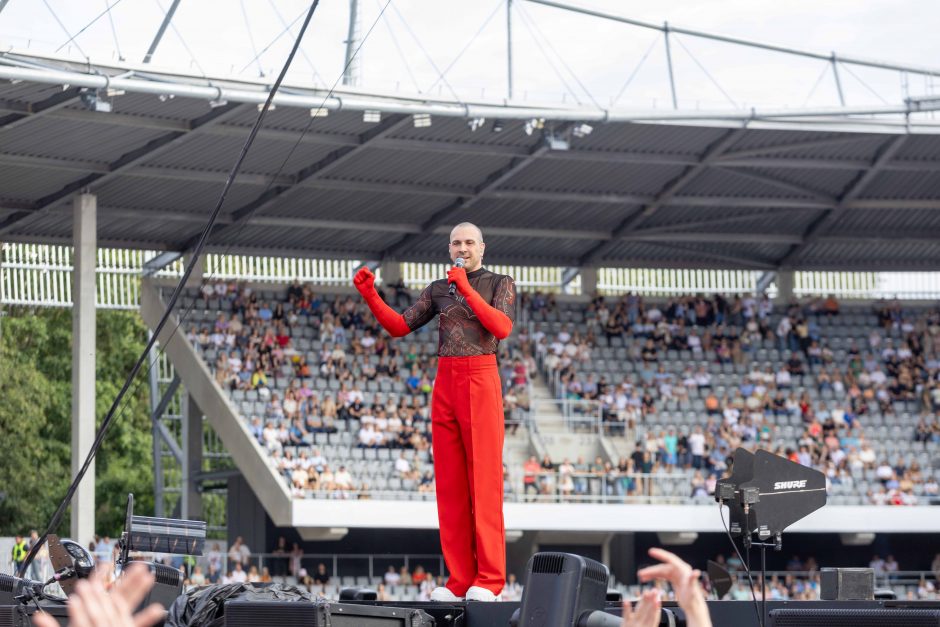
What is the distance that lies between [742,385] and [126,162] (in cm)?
1089

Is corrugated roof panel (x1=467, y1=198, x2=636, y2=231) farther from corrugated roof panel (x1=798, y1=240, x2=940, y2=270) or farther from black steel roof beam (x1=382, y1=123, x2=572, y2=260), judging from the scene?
corrugated roof panel (x1=798, y1=240, x2=940, y2=270)

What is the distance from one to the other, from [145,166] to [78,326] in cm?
256

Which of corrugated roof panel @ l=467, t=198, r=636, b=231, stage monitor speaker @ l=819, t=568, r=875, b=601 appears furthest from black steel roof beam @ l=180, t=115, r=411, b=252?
stage monitor speaker @ l=819, t=568, r=875, b=601

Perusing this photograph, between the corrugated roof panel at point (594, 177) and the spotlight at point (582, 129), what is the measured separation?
103 inches

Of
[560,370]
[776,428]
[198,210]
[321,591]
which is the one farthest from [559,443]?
[198,210]

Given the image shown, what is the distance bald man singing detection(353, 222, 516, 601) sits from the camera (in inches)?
257

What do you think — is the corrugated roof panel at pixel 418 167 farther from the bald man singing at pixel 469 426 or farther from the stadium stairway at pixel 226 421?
the bald man singing at pixel 469 426

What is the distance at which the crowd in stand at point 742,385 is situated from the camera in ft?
71.9

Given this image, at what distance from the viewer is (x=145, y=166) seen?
2103 cm

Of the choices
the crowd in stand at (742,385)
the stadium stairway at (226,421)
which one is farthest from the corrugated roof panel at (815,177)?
the stadium stairway at (226,421)

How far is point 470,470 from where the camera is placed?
660 centimetres

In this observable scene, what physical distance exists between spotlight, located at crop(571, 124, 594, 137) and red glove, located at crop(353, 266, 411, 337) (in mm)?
13277

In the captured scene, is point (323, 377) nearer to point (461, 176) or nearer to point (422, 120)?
point (461, 176)

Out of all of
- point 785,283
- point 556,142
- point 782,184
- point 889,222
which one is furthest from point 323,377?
point 889,222
